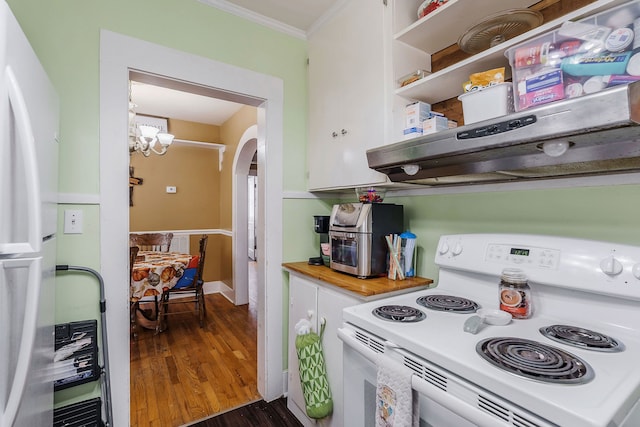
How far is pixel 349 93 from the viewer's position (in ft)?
5.60

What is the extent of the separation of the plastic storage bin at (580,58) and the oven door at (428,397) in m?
0.84

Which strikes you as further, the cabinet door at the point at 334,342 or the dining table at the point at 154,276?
the dining table at the point at 154,276

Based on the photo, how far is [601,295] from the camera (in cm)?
97

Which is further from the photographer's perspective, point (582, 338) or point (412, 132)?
point (412, 132)

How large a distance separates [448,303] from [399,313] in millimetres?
251

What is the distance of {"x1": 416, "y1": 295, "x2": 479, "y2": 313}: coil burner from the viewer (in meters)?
1.15

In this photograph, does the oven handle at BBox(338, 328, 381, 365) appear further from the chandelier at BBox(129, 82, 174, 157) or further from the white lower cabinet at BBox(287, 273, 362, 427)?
the chandelier at BBox(129, 82, 174, 157)

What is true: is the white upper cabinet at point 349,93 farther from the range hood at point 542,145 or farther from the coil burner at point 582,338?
the coil burner at point 582,338

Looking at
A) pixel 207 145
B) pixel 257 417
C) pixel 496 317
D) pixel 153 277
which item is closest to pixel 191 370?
pixel 257 417

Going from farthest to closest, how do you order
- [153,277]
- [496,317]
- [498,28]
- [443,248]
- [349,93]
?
1. [153,277]
2. [349,93]
3. [443,248]
4. [498,28]
5. [496,317]

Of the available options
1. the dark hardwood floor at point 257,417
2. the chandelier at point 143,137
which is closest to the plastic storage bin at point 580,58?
the dark hardwood floor at point 257,417

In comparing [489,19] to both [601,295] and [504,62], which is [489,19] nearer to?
[504,62]

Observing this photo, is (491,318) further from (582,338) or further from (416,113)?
(416,113)

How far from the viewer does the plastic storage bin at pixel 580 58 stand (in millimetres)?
790
